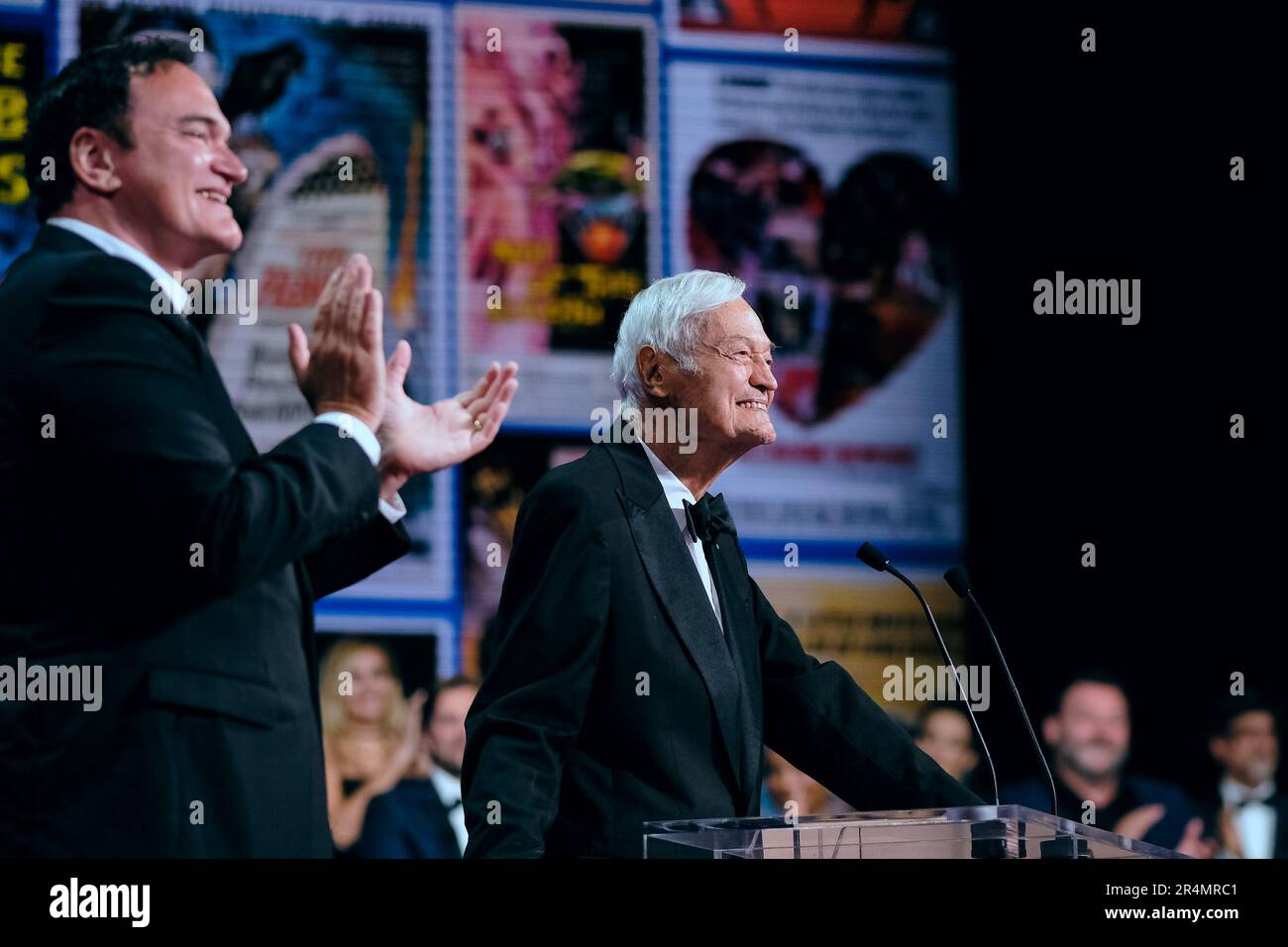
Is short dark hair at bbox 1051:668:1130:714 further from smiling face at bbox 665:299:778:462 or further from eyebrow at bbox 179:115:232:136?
eyebrow at bbox 179:115:232:136

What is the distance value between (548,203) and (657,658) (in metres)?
3.18

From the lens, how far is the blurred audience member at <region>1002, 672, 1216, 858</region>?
5691 mm

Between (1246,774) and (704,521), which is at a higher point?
(704,521)

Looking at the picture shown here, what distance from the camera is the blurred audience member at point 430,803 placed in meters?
5.39

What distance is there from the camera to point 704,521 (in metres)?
3.27

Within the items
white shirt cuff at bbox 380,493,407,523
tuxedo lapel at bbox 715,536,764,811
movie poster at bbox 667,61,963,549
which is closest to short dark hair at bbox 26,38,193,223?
white shirt cuff at bbox 380,493,407,523

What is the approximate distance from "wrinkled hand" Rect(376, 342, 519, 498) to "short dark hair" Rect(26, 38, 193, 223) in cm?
52

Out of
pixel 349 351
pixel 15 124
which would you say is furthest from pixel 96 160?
pixel 15 124

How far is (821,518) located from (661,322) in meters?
2.86

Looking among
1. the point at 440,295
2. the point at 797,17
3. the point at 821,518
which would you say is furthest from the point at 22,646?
the point at 797,17

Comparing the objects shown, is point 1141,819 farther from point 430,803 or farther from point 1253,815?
point 430,803

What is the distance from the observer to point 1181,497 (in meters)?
5.95

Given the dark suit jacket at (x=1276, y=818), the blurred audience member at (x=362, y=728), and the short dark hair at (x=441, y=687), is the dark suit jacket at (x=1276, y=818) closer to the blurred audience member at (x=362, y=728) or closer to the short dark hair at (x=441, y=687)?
the short dark hair at (x=441, y=687)

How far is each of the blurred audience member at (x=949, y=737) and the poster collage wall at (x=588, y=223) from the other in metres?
0.23
